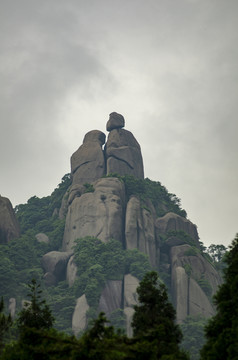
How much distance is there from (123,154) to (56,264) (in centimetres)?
2829

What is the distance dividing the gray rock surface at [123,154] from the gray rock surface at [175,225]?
475 inches

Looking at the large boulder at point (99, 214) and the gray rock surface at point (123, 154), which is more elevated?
the gray rock surface at point (123, 154)

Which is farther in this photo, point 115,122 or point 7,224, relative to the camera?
point 115,122

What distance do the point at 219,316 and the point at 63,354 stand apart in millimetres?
9642

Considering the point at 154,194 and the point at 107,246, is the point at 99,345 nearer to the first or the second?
the point at 107,246

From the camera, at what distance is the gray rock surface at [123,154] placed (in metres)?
107

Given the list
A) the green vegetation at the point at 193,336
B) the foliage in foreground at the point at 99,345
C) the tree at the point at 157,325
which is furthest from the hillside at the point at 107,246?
the foliage in foreground at the point at 99,345

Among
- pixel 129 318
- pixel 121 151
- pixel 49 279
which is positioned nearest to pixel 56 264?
pixel 49 279

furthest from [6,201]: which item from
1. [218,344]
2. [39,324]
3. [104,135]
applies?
[218,344]

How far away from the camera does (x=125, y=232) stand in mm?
92188

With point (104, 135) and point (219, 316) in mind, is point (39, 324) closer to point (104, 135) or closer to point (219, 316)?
point (219, 316)

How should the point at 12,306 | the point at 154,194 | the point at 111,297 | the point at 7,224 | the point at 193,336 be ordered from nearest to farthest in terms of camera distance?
the point at 193,336 < the point at 12,306 < the point at 111,297 < the point at 7,224 < the point at 154,194

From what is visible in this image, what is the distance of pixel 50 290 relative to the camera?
8506 cm

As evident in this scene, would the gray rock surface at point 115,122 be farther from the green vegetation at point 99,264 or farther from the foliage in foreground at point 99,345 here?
the foliage in foreground at point 99,345
